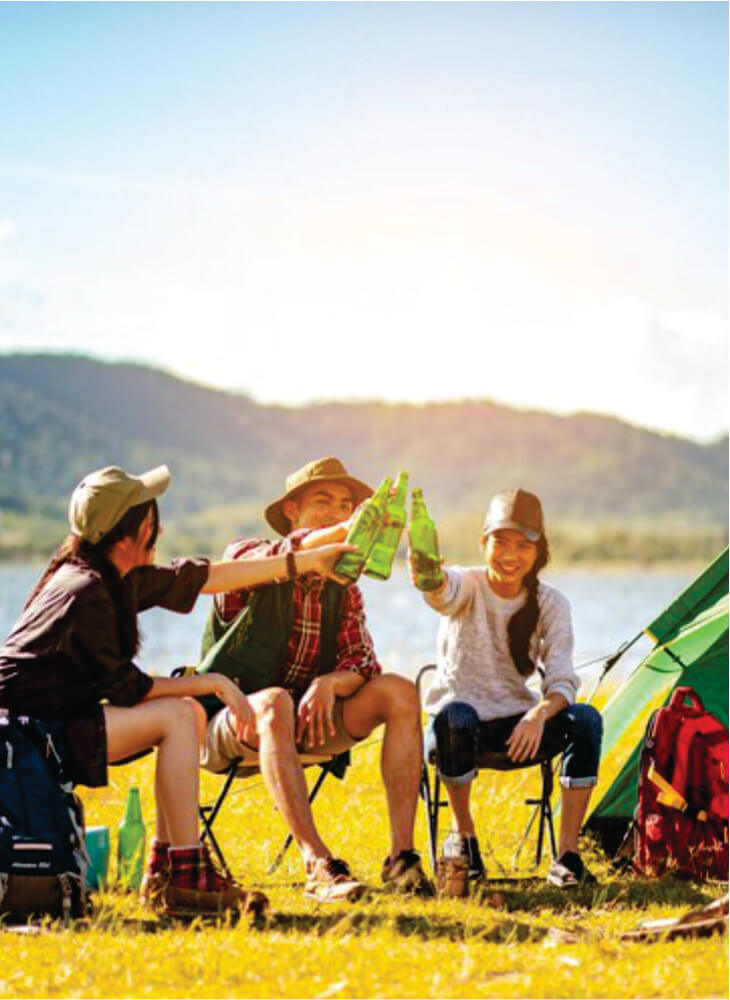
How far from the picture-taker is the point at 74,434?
433 ft

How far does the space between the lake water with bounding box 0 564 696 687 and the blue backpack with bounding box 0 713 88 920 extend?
3.00m

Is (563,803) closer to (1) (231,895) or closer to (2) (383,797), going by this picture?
(1) (231,895)

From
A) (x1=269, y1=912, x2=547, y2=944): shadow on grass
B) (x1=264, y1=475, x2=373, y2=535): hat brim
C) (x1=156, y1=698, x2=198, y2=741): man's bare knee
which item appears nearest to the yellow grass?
(x1=269, y1=912, x2=547, y2=944): shadow on grass

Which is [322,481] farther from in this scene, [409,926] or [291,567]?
[409,926]

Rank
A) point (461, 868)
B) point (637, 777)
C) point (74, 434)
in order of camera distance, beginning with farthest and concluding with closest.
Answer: point (74, 434)
point (637, 777)
point (461, 868)

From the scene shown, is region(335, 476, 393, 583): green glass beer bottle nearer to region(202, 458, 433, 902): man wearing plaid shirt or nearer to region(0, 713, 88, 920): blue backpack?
region(202, 458, 433, 902): man wearing plaid shirt

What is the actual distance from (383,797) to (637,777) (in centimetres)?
139

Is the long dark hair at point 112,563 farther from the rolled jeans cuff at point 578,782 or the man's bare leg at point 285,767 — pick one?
the rolled jeans cuff at point 578,782

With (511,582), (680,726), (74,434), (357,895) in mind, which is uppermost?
(74,434)

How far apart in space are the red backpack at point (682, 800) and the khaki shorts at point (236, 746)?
38.6 inches

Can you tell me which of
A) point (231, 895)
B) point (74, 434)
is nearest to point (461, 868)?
point (231, 895)

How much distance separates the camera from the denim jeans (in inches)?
192

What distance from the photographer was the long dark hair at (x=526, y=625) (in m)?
5.06

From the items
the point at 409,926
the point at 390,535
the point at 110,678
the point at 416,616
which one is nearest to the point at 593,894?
the point at 409,926
